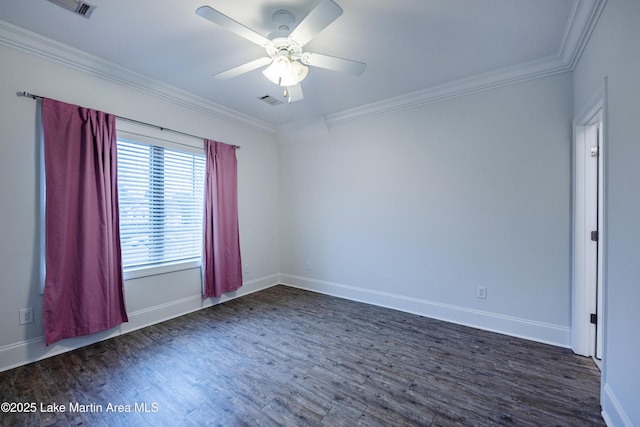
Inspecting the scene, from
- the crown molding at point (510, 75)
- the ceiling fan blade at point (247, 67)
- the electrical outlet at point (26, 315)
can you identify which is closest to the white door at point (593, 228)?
the crown molding at point (510, 75)

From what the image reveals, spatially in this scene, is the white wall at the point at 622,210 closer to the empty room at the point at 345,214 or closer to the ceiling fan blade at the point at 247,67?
the empty room at the point at 345,214

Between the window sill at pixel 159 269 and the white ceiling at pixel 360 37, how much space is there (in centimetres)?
207

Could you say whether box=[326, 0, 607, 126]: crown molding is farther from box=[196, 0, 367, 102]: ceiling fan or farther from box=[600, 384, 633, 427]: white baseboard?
box=[600, 384, 633, 427]: white baseboard

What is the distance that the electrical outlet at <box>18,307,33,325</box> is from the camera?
2.15m

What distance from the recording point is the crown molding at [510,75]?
1818 mm

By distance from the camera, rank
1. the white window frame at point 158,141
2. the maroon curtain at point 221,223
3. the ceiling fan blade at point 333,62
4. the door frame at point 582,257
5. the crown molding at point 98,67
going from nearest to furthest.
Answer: the ceiling fan blade at point 333,62 < the crown molding at point 98,67 < the door frame at point 582,257 < the white window frame at point 158,141 < the maroon curtain at point 221,223

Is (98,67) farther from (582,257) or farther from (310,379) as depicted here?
(582,257)

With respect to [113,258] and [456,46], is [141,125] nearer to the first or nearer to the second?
[113,258]

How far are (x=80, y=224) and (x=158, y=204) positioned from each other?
747 millimetres

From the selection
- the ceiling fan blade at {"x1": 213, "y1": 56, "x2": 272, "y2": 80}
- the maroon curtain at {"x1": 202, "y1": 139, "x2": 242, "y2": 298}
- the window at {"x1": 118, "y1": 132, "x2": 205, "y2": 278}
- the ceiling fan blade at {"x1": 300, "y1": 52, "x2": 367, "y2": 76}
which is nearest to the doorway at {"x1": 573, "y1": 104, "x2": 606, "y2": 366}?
the ceiling fan blade at {"x1": 300, "y1": 52, "x2": 367, "y2": 76}

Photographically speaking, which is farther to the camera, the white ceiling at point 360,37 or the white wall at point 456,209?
the white wall at point 456,209

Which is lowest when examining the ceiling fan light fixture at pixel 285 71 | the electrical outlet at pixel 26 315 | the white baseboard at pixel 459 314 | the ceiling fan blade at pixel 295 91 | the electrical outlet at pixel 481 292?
the white baseboard at pixel 459 314

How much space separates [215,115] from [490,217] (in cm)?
360

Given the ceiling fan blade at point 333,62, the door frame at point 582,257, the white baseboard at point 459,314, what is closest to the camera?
the ceiling fan blade at point 333,62
